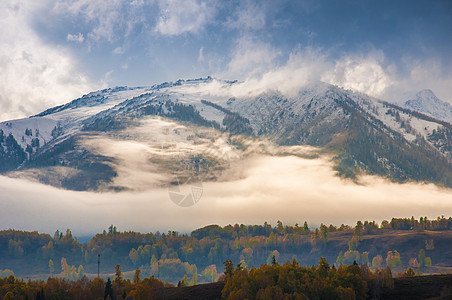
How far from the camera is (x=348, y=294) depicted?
650 ft

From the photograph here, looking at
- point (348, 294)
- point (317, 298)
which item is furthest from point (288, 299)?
point (348, 294)

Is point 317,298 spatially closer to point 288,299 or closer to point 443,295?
point 288,299

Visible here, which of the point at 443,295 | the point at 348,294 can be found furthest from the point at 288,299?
the point at 443,295

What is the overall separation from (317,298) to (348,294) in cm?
1231

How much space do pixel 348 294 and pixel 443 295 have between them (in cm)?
3556

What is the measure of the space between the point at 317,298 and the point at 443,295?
4778 centimetres

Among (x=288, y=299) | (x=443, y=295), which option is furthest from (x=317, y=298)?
(x=443, y=295)

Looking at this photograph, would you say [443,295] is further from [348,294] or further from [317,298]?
[317,298]

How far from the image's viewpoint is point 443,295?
191625 mm

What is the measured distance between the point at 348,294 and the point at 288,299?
2396 centimetres

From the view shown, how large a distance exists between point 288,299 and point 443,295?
59239 millimetres

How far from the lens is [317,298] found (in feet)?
655

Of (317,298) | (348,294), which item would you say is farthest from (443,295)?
(317,298)
